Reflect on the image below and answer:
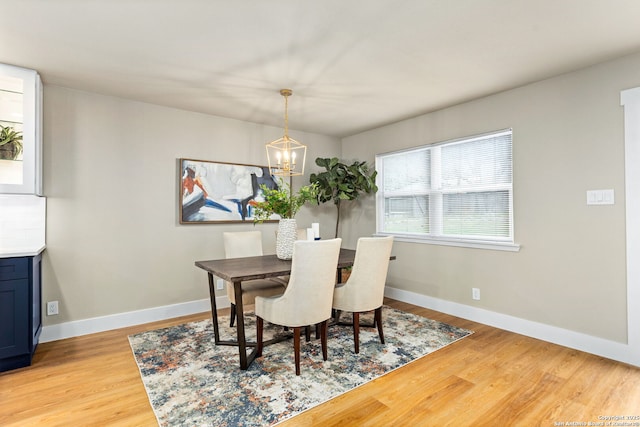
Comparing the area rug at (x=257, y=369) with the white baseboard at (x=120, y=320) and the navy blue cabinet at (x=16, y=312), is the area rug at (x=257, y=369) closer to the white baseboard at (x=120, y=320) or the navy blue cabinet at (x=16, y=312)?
the white baseboard at (x=120, y=320)

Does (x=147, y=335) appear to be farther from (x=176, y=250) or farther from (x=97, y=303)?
(x=176, y=250)

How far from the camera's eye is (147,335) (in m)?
3.10

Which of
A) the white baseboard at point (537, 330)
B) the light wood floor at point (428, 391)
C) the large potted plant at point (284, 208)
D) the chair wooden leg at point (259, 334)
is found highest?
the large potted plant at point (284, 208)

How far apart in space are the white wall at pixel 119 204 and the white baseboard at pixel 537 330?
271cm

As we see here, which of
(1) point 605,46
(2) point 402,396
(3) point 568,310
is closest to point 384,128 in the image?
(1) point 605,46

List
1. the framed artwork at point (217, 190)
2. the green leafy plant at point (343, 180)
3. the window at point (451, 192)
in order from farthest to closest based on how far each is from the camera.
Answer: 1. the green leafy plant at point (343, 180)
2. the framed artwork at point (217, 190)
3. the window at point (451, 192)

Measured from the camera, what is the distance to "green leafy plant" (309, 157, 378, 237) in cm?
445

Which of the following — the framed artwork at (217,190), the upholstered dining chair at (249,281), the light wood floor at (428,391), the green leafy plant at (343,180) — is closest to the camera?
the light wood floor at (428,391)

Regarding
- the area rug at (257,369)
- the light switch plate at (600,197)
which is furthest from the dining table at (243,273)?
the light switch plate at (600,197)

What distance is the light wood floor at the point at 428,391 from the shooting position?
1859 mm

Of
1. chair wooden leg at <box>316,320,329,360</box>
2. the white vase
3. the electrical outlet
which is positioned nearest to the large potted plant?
the white vase

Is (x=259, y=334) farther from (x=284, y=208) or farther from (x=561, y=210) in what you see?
(x=561, y=210)

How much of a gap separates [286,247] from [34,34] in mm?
2383

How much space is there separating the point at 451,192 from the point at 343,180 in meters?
1.48
